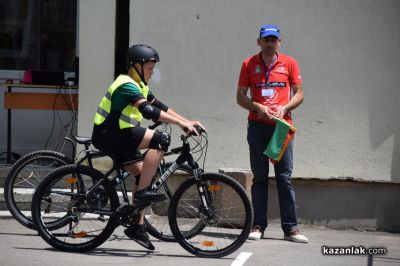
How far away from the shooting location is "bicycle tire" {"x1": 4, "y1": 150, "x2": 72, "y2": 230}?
8375 millimetres

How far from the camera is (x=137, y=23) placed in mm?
9695

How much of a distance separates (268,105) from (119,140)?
5.73 ft

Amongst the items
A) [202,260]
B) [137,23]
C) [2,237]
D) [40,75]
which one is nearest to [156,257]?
[202,260]

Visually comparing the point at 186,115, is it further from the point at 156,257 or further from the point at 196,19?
the point at 156,257

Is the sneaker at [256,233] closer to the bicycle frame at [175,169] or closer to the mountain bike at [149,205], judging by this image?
the mountain bike at [149,205]

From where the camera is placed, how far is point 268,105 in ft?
27.7

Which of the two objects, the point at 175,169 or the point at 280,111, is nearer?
the point at 175,169

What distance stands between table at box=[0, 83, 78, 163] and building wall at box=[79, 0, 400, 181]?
3.22 feet

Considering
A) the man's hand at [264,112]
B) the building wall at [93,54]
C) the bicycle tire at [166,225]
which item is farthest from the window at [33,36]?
the man's hand at [264,112]

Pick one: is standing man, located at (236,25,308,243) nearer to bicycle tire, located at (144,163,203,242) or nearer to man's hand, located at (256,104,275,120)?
man's hand, located at (256,104,275,120)

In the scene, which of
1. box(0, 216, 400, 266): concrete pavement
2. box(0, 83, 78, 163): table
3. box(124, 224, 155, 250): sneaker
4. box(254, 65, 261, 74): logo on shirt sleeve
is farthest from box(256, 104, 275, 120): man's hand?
box(0, 83, 78, 163): table

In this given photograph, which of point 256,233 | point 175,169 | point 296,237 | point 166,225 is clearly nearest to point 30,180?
point 166,225

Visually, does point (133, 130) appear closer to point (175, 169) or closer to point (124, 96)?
point (124, 96)

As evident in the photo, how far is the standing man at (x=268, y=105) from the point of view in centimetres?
843
